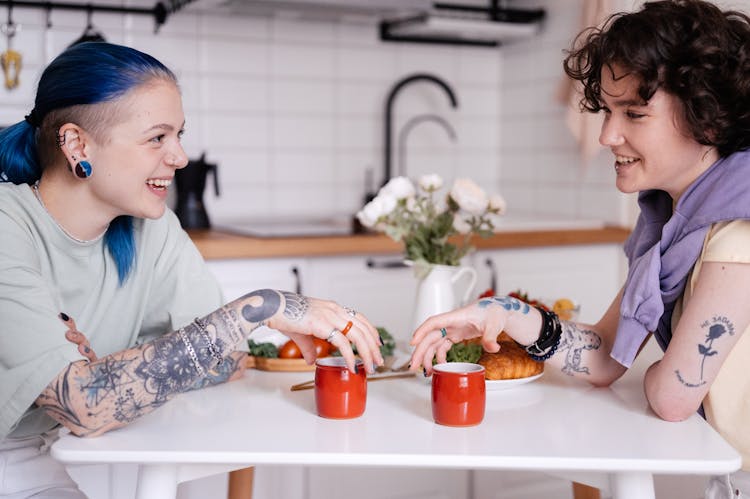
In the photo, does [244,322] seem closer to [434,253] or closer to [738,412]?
[434,253]

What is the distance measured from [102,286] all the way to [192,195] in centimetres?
159

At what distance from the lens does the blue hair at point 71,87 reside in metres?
1.46

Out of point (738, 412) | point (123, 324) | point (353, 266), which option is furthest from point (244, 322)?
point (353, 266)

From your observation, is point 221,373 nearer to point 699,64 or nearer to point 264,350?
point 264,350

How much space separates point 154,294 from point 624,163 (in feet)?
2.93

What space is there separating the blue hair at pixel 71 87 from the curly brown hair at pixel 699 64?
0.79m

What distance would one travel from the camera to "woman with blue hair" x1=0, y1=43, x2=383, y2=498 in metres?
1.30

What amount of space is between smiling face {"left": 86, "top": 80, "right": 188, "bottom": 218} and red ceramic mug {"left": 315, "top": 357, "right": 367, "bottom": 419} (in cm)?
45

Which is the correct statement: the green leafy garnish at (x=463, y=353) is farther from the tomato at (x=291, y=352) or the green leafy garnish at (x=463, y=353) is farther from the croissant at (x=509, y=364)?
the tomato at (x=291, y=352)

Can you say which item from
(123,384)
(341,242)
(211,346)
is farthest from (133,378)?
(341,242)

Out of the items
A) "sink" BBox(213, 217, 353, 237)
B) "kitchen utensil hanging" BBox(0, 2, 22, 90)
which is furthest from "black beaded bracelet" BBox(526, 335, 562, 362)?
"kitchen utensil hanging" BBox(0, 2, 22, 90)

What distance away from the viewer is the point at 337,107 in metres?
3.54

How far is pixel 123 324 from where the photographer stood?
165 centimetres

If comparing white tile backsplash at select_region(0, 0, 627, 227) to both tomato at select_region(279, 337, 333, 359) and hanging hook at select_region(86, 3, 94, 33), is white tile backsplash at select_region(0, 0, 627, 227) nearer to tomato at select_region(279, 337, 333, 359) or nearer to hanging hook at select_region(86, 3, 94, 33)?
hanging hook at select_region(86, 3, 94, 33)
